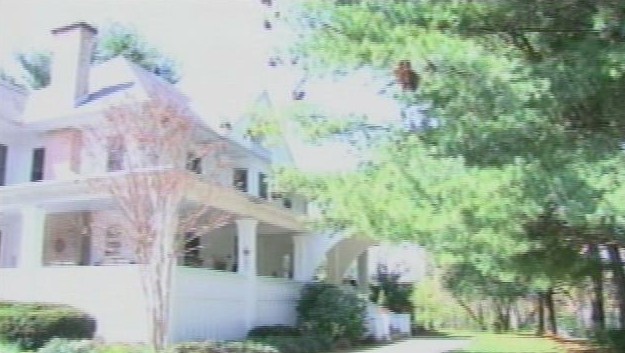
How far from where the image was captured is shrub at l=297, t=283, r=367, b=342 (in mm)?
17812

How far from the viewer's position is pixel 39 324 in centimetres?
1202

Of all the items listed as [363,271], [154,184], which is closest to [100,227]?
[154,184]

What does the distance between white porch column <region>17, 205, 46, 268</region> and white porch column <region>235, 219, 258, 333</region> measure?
452 centimetres

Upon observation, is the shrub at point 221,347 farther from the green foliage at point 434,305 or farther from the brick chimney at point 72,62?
the green foliage at point 434,305

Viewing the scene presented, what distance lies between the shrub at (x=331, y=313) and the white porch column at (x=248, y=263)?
1931 mm

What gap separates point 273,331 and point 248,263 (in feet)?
5.77

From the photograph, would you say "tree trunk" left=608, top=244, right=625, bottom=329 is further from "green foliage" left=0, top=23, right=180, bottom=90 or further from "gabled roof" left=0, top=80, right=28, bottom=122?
"green foliage" left=0, top=23, right=180, bottom=90

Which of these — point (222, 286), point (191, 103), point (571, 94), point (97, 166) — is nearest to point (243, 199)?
point (222, 286)

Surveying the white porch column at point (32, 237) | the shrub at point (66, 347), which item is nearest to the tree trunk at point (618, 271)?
the shrub at point (66, 347)

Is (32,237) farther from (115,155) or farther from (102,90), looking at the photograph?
(102,90)

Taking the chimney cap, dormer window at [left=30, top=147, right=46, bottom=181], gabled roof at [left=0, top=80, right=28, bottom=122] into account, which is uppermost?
the chimney cap

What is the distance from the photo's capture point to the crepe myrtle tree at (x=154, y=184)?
12.2m

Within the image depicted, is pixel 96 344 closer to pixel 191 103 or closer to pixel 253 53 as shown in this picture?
pixel 253 53

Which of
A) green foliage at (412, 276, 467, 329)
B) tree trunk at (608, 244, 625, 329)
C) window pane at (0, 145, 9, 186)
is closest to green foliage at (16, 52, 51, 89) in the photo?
window pane at (0, 145, 9, 186)
